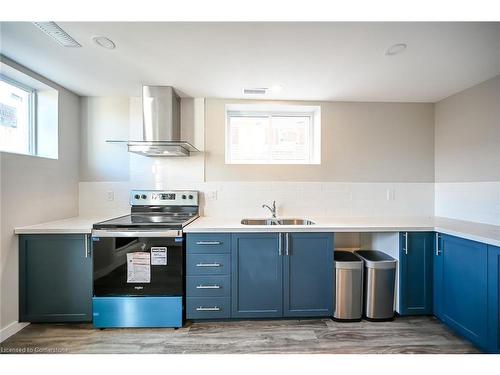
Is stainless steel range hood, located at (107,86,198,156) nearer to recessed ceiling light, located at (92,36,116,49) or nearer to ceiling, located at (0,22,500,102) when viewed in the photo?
ceiling, located at (0,22,500,102)

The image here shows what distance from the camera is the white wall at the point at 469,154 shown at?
2057mm

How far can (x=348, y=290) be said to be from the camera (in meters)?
1.97

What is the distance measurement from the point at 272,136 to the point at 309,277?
1.73 m

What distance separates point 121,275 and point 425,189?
11.3 feet

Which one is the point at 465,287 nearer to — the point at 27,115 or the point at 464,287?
the point at 464,287

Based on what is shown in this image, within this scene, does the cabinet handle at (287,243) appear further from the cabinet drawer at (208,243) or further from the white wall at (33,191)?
the white wall at (33,191)

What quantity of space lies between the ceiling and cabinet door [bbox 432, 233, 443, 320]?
151cm

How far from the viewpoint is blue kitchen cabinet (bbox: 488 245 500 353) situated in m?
1.47

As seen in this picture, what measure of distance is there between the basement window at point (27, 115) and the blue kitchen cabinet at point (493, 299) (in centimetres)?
387

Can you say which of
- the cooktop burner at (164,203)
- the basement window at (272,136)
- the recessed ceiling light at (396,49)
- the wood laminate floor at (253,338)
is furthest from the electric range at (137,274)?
the recessed ceiling light at (396,49)

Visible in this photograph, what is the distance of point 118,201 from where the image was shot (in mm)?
2580
